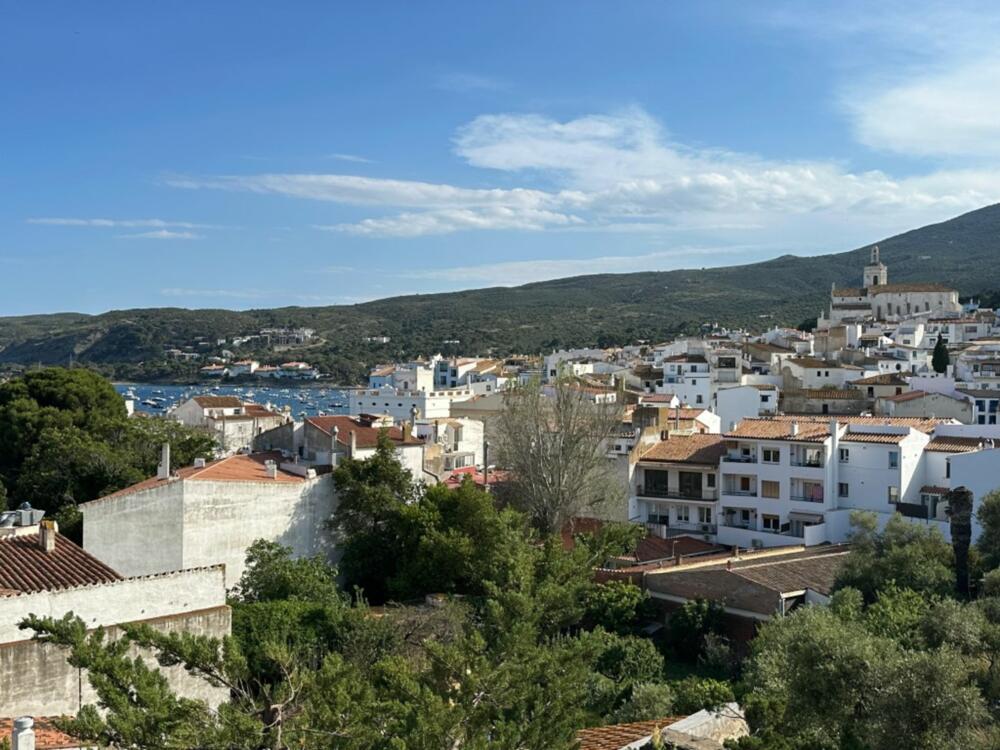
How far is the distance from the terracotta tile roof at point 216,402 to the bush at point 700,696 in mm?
41430

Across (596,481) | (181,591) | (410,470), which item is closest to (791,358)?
(596,481)

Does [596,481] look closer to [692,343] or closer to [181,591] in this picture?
[181,591]

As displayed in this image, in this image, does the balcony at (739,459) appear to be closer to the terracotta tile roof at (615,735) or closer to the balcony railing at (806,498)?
the balcony railing at (806,498)

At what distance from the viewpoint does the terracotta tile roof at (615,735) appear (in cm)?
1497

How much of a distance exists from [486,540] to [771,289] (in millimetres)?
178154

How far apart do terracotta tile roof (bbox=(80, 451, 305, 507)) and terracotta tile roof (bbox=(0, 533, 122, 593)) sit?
21.1 ft

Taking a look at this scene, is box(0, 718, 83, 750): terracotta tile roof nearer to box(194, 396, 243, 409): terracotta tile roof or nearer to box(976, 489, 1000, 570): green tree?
box(976, 489, 1000, 570): green tree

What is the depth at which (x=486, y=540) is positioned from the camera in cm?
2966

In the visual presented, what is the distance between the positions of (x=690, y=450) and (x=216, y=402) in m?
30.1

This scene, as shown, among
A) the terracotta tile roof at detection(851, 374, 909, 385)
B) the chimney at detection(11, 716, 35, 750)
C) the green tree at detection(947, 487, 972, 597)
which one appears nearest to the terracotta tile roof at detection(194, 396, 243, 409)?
the terracotta tile roof at detection(851, 374, 909, 385)

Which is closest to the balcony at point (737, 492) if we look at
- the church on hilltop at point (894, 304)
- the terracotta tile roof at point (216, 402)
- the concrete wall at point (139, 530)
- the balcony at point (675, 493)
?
the balcony at point (675, 493)

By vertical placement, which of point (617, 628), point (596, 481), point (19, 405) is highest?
point (19, 405)

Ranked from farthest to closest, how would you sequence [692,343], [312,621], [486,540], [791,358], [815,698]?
[692,343]
[791,358]
[486,540]
[312,621]
[815,698]

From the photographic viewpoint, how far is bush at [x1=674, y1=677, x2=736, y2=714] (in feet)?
62.6
